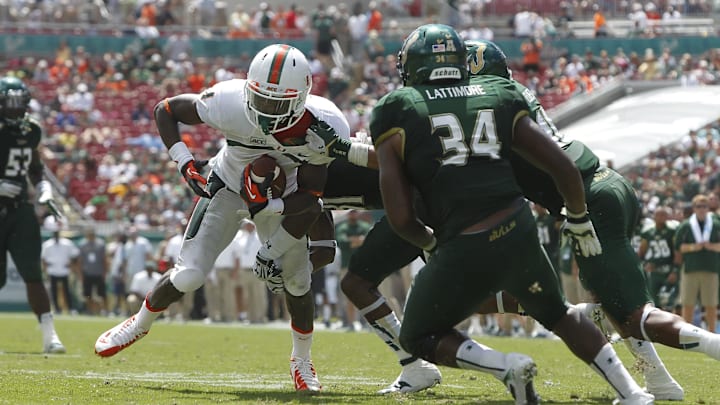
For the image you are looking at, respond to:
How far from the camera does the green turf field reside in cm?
667

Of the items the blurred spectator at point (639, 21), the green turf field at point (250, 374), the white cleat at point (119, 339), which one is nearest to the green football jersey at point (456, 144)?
the green turf field at point (250, 374)

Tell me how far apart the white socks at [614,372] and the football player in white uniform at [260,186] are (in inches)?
80.0

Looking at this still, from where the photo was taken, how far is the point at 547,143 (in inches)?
217

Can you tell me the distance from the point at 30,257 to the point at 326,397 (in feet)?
14.8

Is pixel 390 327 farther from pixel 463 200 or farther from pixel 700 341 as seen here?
pixel 463 200

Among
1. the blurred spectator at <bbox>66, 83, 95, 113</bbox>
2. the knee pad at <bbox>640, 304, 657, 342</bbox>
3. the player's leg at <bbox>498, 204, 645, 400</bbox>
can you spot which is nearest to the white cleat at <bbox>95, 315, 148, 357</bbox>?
the player's leg at <bbox>498, 204, 645, 400</bbox>

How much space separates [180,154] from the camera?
298 inches

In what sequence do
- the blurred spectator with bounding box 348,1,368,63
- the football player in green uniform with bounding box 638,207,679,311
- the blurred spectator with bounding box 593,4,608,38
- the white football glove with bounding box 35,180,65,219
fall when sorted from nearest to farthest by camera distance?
1. the white football glove with bounding box 35,180,65,219
2. the football player in green uniform with bounding box 638,207,679,311
3. the blurred spectator with bounding box 593,4,608,38
4. the blurred spectator with bounding box 348,1,368,63

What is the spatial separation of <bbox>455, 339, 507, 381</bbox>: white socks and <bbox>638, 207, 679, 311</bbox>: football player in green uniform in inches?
402

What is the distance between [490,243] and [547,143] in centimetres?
54

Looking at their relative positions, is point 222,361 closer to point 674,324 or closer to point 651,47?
point 674,324

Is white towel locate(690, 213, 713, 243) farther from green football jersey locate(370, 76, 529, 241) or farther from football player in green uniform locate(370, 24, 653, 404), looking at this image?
green football jersey locate(370, 76, 529, 241)

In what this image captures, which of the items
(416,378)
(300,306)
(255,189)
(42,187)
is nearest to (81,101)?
(42,187)

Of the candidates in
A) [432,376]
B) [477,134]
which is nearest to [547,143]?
[477,134]
